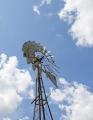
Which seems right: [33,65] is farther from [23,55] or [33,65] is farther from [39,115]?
[39,115]

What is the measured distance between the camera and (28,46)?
157ft

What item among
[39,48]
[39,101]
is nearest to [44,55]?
[39,48]

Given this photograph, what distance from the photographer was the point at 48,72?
157 ft

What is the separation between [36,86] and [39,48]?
4.53 meters

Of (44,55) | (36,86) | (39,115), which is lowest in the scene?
(39,115)

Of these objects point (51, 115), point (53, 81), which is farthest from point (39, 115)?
point (53, 81)

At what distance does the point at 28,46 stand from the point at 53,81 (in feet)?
15.6

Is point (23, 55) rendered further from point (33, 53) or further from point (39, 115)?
point (39, 115)

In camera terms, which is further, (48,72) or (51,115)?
(48,72)

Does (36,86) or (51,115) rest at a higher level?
(36,86)

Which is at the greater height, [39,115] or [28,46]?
[28,46]

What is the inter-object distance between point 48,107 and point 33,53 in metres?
6.64

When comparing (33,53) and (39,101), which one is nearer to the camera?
(39,101)

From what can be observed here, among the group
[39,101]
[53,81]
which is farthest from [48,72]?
[39,101]
